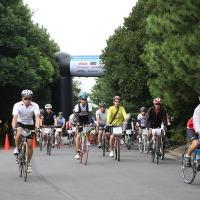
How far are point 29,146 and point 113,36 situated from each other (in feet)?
84.7

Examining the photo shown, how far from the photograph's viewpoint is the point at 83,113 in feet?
56.0

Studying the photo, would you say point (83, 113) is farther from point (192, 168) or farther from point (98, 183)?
point (192, 168)

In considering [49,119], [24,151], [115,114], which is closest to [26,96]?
[24,151]

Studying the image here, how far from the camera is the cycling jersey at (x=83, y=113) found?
1700 cm

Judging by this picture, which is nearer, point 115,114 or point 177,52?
point 115,114

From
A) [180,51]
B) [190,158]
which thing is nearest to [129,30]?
[180,51]

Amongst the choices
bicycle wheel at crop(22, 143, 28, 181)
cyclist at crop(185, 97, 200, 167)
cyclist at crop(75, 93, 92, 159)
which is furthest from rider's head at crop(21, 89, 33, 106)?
cyclist at crop(75, 93, 92, 159)

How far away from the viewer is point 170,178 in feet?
41.1

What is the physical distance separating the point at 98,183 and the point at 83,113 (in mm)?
5673

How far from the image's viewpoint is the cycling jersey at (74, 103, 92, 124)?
669 inches

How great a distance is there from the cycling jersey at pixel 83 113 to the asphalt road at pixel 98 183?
146cm

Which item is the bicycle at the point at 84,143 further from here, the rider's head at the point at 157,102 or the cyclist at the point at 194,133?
the cyclist at the point at 194,133

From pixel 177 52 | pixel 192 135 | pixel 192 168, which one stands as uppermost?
pixel 177 52

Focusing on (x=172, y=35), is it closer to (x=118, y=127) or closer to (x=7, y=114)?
(x=118, y=127)
